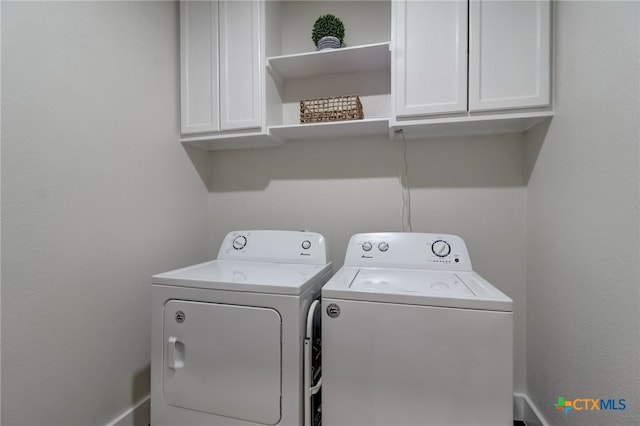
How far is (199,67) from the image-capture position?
1.77 m

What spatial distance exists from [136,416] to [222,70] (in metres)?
1.96

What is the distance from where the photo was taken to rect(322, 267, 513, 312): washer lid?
0.99 meters

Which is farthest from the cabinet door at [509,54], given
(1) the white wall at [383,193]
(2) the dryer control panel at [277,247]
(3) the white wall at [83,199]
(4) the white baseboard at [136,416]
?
(4) the white baseboard at [136,416]

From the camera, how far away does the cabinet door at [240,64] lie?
1683mm

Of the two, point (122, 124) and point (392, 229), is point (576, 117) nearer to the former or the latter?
point (392, 229)

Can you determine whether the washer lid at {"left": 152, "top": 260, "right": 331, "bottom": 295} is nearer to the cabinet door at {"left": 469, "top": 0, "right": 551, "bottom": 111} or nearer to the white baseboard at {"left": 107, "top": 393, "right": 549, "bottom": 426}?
the white baseboard at {"left": 107, "top": 393, "right": 549, "bottom": 426}

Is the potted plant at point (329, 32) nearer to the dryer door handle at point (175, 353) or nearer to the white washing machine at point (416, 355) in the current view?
the white washing machine at point (416, 355)

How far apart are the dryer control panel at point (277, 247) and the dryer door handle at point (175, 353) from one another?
1.95 feet

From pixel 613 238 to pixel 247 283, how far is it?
132 cm

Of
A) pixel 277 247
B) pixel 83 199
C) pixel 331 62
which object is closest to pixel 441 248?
pixel 277 247

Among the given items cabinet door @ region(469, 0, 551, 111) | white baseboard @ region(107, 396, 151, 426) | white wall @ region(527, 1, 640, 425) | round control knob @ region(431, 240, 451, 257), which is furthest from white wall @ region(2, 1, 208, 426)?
white wall @ region(527, 1, 640, 425)

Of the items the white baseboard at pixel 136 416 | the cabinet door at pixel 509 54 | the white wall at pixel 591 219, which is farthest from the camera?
the white baseboard at pixel 136 416

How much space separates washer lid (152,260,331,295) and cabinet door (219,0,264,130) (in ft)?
2.71

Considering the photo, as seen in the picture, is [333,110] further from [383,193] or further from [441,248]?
[441,248]
